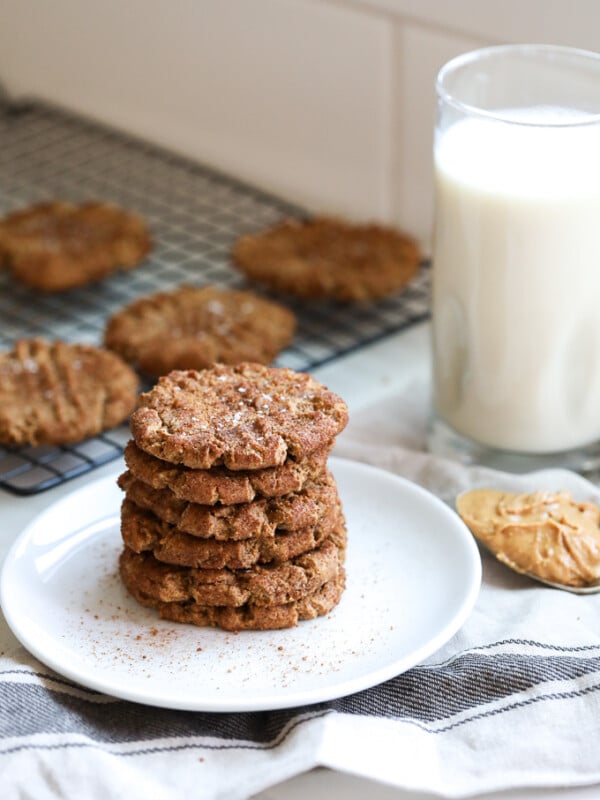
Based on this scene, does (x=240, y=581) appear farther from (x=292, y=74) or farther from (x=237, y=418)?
(x=292, y=74)

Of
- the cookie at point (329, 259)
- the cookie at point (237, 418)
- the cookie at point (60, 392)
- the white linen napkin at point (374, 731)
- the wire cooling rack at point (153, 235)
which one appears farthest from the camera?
the cookie at point (329, 259)

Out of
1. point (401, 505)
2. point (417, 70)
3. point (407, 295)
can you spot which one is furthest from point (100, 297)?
point (401, 505)

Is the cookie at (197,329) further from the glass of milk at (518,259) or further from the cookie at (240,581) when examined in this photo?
the cookie at (240,581)

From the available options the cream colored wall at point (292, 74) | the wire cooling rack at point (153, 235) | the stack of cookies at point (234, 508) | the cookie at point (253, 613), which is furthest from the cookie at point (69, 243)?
the cookie at point (253, 613)

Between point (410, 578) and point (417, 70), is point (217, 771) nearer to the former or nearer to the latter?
point (410, 578)

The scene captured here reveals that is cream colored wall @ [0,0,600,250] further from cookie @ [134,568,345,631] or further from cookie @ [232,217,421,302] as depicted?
cookie @ [134,568,345,631]

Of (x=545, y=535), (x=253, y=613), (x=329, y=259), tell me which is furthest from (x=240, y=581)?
(x=329, y=259)

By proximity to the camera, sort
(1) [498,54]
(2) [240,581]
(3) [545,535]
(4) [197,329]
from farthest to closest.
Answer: (4) [197,329] < (1) [498,54] < (3) [545,535] < (2) [240,581]

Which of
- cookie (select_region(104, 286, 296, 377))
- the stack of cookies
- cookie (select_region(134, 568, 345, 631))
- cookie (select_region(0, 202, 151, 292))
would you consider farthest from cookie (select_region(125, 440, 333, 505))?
cookie (select_region(0, 202, 151, 292))
